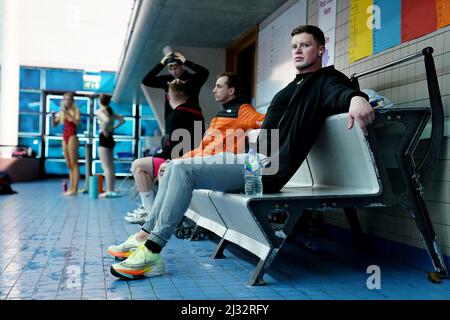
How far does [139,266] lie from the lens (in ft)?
7.51

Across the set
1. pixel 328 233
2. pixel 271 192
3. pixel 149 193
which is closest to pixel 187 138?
pixel 149 193

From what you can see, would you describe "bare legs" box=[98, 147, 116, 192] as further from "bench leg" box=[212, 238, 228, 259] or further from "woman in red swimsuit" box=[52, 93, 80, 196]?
"bench leg" box=[212, 238, 228, 259]

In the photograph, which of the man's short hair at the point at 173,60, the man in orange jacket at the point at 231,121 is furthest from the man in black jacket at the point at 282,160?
the man's short hair at the point at 173,60

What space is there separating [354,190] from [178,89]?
5.91 ft

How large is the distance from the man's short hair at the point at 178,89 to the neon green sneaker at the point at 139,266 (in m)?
1.70

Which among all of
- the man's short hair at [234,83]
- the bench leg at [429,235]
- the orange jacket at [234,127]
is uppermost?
the man's short hair at [234,83]

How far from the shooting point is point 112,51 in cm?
1352

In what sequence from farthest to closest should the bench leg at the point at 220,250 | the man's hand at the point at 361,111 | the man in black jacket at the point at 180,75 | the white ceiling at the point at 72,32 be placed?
the white ceiling at the point at 72,32 < the man in black jacket at the point at 180,75 < the bench leg at the point at 220,250 < the man's hand at the point at 361,111

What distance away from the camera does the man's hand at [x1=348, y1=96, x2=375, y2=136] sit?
2027mm

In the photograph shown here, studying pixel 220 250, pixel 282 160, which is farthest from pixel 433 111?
pixel 220 250

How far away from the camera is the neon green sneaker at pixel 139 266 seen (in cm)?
227

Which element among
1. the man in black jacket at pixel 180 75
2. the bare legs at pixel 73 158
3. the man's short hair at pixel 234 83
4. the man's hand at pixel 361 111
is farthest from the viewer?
the bare legs at pixel 73 158

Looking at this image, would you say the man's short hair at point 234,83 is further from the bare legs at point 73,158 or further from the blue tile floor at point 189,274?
the bare legs at point 73,158

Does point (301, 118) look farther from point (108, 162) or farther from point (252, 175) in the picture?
point (108, 162)
